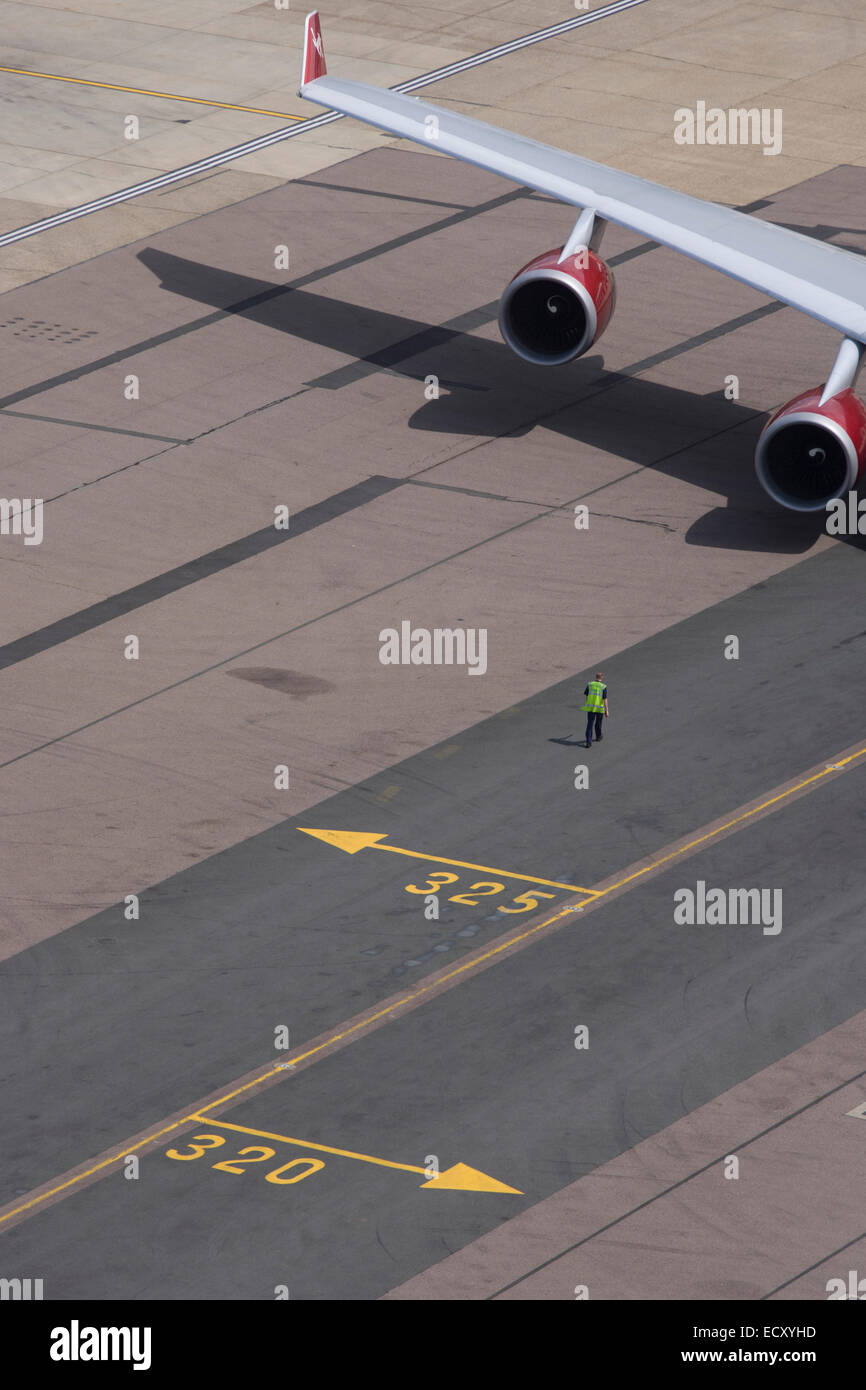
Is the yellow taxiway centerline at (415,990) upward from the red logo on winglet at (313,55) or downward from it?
downward

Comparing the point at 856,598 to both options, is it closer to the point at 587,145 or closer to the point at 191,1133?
the point at 191,1133

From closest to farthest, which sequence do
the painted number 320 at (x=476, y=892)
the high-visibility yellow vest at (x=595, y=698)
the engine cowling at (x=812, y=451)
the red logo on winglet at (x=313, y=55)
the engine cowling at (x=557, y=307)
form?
the painted number 320 at (x=476, y=892), the high-visibility yellow vest at (x=595, y=698), the engine cowling at (x=812, y=451), the engine cowling at (x=557, y=307), the red logo on winglet at (x=313, y=55)

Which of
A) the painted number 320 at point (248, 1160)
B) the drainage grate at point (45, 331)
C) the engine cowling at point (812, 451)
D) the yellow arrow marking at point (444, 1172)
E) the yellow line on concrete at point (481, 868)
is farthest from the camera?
the drainage grate at point (45, 331)

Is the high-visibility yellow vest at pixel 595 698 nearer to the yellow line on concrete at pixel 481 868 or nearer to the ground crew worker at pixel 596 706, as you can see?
the ground crew worker at pixel 596 706

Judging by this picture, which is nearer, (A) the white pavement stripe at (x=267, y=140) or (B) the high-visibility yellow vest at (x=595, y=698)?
(B) the high-visibility yellow vest at (x=595, y=698)

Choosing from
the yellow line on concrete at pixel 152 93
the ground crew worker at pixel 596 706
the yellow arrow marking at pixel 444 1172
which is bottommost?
the yellow arrow marking at pixel 444 1172

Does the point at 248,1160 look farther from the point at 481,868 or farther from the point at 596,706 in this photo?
the point at 596,706

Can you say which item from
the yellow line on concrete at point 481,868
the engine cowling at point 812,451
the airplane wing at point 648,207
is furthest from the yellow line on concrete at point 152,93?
the yellow line on concrete at point 481,868
